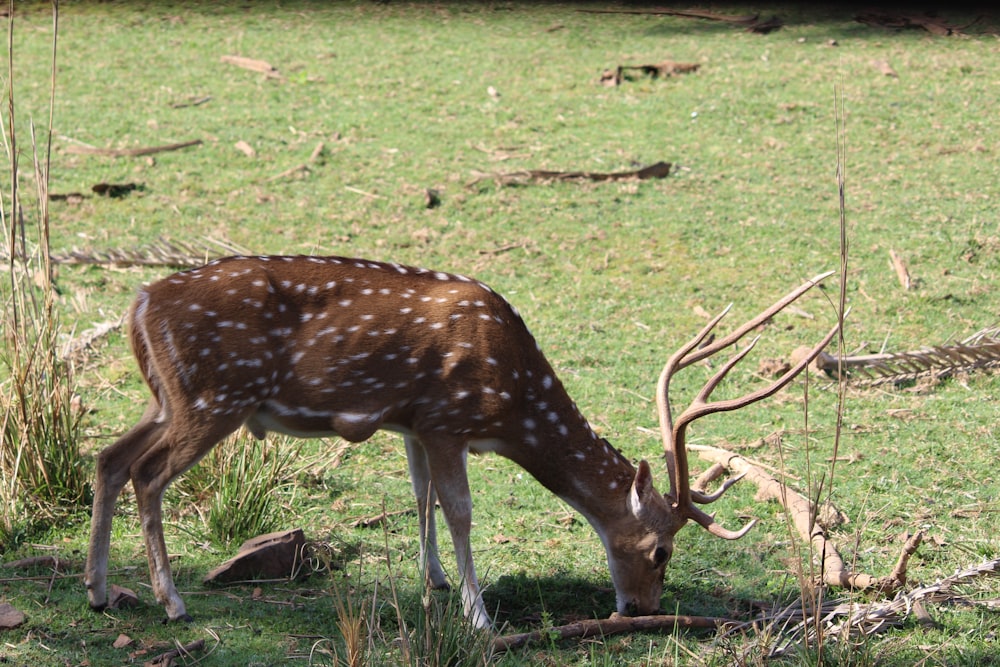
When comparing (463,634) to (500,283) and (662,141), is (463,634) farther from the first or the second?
→ (662,141)

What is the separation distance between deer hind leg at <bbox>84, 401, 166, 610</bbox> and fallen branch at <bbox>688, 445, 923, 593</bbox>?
2.51m

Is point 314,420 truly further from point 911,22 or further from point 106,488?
point 911,22

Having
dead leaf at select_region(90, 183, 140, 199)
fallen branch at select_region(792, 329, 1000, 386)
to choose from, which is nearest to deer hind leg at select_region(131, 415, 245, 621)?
fallen branch at select_region(792, 329, 1000, 386)

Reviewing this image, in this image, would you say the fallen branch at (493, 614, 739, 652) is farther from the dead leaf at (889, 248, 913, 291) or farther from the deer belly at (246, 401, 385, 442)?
the dead leaf at (889, 248, 913, 291)

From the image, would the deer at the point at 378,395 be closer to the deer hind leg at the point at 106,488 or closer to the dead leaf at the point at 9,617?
the deer hind leg at the point at 106,488

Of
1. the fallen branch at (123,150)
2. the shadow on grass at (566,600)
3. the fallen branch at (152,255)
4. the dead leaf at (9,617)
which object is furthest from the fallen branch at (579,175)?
the dead leaf at (9,617)

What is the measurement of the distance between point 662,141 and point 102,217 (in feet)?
16.5

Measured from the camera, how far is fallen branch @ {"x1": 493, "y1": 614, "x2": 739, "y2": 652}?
4625 mm

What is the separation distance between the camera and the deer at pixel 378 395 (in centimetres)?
470

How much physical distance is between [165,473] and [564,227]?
17.6 feet

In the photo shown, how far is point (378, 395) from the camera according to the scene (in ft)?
16.1

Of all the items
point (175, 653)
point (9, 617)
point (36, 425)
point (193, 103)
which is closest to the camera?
point (175, 653)

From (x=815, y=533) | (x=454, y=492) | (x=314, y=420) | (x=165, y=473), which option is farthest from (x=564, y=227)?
(x=165, y=473)

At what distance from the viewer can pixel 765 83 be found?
11797 mm
